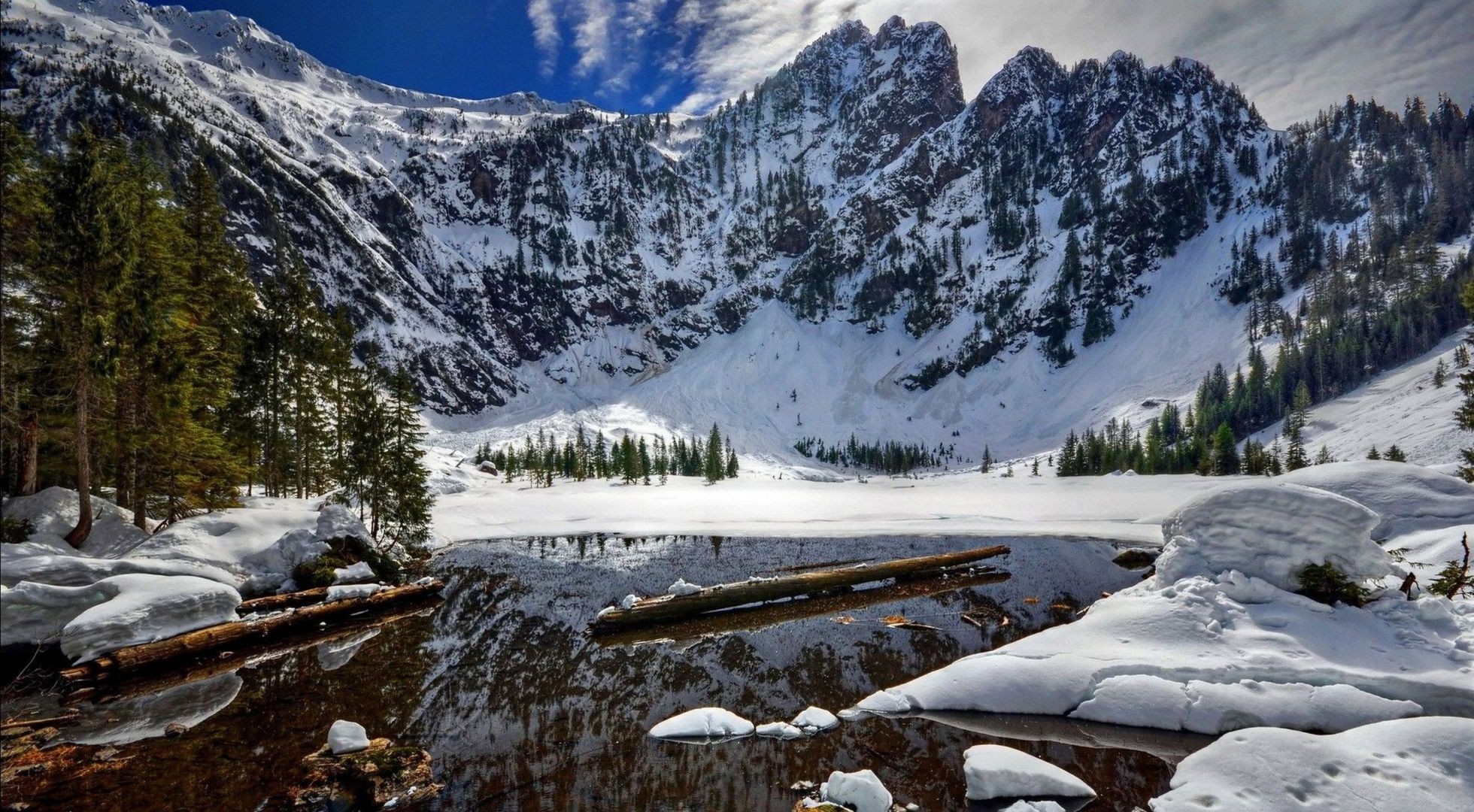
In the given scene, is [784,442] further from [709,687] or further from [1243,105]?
[1243,105]

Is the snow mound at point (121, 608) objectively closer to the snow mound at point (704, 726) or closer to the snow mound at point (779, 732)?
the snow mound at point (704, 726)

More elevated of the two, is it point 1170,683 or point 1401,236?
point 1401,236

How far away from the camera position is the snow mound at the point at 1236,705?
956 centimetres

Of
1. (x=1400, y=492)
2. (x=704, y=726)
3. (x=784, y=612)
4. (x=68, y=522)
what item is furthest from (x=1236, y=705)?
(x=68, y=522)

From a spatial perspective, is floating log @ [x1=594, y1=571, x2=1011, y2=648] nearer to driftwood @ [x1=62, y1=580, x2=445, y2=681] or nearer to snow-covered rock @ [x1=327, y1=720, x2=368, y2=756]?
snow-covered rock @ [x1=327, y1=720, x2=368, y2=756]

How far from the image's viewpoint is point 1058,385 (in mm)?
164125

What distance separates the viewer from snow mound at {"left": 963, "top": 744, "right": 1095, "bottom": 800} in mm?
8117

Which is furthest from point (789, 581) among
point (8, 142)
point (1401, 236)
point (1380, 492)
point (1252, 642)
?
point (1401, 236)

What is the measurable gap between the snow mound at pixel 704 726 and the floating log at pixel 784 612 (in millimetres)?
5435

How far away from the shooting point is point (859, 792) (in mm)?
7781

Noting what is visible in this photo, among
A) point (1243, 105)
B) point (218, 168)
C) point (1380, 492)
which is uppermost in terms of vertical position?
point (1243, 105)

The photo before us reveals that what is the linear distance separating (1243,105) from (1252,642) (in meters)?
263

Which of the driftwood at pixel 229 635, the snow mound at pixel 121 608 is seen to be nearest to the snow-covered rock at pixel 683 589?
the driftwood at pixel 229 635

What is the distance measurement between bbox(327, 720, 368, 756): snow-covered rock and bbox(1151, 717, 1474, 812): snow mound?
12183mm
